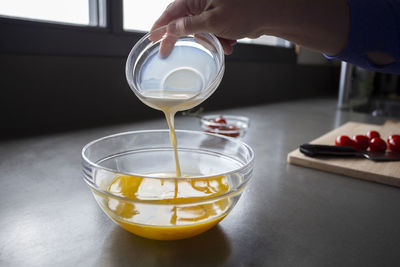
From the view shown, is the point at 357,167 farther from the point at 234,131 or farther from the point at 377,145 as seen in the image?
the point at 234,131

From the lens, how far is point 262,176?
0.79 metres

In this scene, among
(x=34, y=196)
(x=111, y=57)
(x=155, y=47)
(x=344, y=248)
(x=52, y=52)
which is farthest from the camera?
(x=111, y=57)

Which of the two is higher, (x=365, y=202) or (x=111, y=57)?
(x=111, y=57)

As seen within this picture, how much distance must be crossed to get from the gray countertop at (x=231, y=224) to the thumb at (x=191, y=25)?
33 centimetres

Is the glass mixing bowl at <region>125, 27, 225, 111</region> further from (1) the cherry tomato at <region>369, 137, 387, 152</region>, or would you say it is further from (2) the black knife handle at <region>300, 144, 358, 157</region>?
(1) the cherry tomato at <region>369, 137, 387, 152</region>

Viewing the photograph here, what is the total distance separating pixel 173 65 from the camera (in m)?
0.74

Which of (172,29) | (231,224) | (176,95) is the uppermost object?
(172,29)

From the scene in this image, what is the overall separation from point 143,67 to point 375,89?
6.89ft

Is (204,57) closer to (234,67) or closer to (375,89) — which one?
(234,67)

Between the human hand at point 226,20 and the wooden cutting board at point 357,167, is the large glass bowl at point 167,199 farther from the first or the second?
the wooden cutting board at point 357,167

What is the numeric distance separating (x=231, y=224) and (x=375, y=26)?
0.46 m

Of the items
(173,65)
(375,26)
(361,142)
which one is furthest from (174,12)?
(361,142)

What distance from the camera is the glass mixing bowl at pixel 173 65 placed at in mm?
675

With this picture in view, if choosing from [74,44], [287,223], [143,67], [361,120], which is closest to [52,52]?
[74,44]
